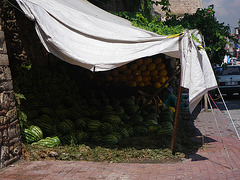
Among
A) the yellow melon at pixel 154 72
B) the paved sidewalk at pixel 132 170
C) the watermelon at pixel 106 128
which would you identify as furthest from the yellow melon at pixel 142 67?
the paved sidewalk at pixel 132 170

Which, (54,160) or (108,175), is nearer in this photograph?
(108,175)

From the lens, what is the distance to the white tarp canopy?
201 inches

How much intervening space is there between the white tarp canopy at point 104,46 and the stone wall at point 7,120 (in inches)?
30.1

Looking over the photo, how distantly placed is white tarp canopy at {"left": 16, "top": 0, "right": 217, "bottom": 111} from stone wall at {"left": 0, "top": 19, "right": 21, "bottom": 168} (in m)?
0.76

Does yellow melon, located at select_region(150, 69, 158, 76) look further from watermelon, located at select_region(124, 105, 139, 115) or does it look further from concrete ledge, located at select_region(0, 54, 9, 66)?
concrete ledge, located at select_region(0, 54, 9, 66)

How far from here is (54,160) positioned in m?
5.43

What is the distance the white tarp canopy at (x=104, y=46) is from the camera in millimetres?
5102

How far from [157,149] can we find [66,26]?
9.61 ft

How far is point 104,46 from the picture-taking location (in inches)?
216

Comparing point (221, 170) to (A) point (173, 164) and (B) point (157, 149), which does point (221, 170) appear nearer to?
(A) point (173, 164)

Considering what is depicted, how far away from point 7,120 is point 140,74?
5.79m

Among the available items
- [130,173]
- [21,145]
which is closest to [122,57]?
[130,173]

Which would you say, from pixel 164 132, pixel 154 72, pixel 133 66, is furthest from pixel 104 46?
pixel 154 72

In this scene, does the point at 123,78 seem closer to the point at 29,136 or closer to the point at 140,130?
the point at 140,130
